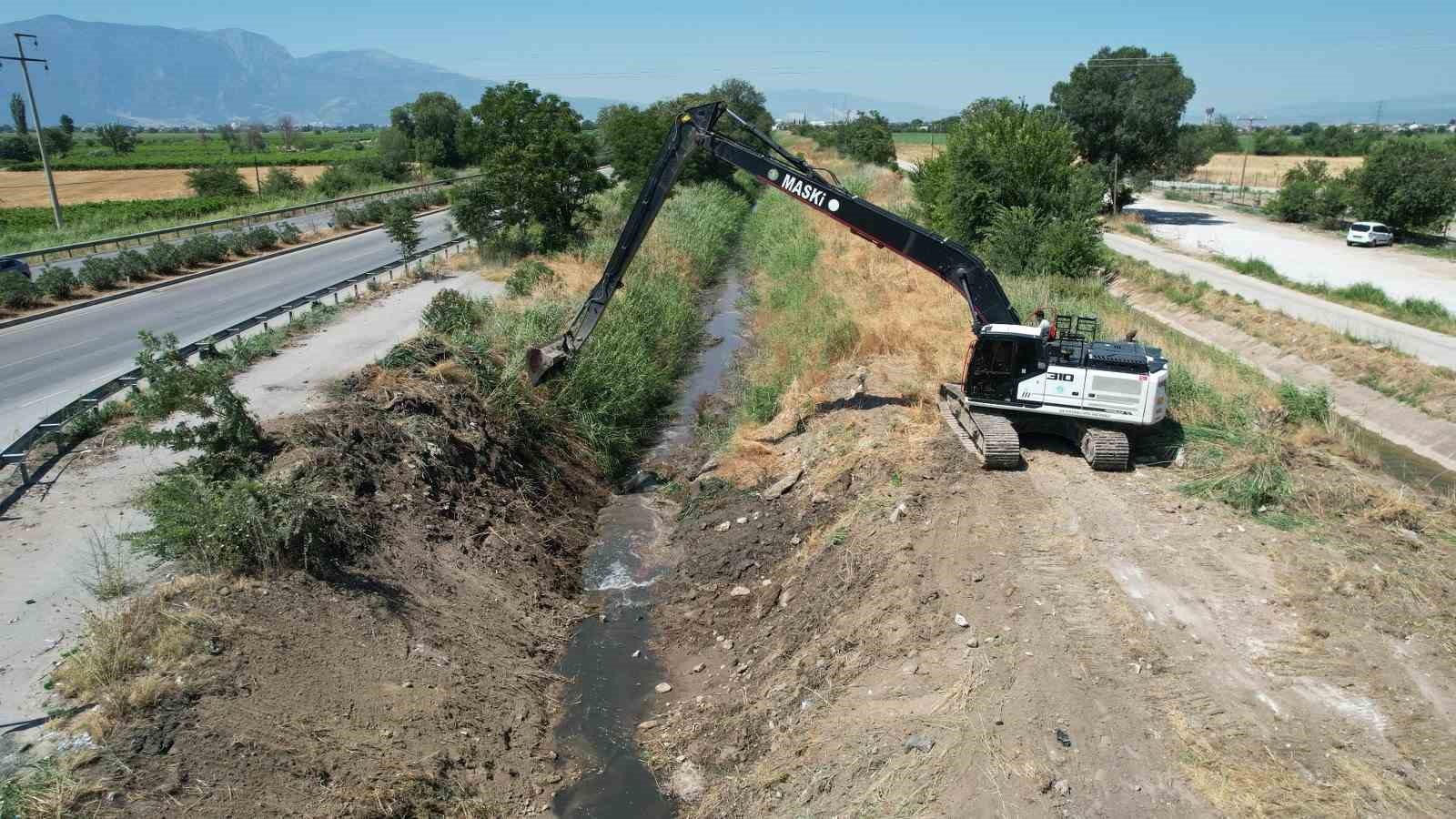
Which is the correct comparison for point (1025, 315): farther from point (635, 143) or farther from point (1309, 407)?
point (635, 143)

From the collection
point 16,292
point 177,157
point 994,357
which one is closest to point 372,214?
point 16,292

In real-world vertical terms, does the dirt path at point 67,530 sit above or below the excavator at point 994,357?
below

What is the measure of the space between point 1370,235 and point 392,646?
5359 centimetres

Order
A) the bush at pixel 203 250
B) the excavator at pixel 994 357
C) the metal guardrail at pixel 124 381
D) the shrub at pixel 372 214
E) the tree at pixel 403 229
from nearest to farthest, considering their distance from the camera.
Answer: the metal guardrail at pixel 124 381 < the excavator at pixel 994 357 < the bush at pixel 203 250 < the tree at pixel 403 229 < the shrub at pixel 372 214

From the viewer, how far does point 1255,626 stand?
1040 centimetres

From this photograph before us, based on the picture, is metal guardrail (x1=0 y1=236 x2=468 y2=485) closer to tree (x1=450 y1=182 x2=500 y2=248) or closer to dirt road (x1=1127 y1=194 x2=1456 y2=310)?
tree (x1=450 y1=182 x2=500 y2=248)

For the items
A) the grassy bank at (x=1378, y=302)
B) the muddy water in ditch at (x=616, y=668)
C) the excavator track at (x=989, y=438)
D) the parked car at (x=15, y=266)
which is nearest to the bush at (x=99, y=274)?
the parked car at (x=15, y=266)

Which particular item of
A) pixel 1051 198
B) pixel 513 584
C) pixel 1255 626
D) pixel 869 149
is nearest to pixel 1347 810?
pixel 1255 626

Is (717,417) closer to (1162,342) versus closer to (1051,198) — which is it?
(1162,342)

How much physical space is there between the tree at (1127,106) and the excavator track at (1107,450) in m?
53.7

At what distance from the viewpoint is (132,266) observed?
2997 cm

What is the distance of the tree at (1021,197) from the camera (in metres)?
30.2

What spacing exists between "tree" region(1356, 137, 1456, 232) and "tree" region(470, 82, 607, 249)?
143 ft

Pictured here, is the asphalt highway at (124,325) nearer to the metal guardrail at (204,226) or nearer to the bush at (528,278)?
the metal guardrail at (204,226)
